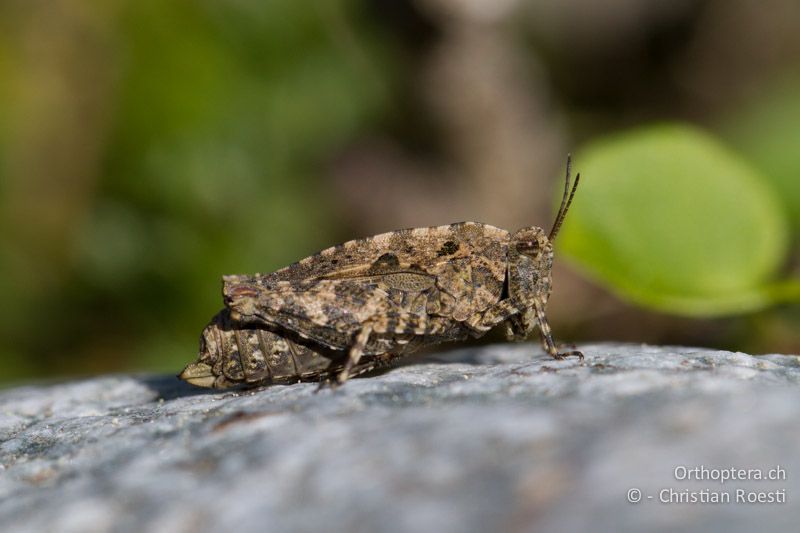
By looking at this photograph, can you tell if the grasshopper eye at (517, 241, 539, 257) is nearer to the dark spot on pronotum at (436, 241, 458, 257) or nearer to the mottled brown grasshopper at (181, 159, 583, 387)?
the mottled brown grasshopper at (181, 159, 583, 387)

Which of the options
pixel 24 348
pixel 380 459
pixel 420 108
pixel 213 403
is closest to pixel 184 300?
pixel 24 348

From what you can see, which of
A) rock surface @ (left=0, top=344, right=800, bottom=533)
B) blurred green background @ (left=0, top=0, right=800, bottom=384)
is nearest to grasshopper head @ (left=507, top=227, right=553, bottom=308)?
rock surface @ (left=0, top=344, right=800, bottom=533)

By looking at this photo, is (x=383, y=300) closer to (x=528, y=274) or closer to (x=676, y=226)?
(x=528, y=274)

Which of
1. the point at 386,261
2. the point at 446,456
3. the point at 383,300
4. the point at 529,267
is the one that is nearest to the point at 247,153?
the point at 386,261

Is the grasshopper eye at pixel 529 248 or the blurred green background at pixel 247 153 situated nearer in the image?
the grasshopper eye at pixel 529 248

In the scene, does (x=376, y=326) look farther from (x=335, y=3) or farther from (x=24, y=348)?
(x=335, y=3)

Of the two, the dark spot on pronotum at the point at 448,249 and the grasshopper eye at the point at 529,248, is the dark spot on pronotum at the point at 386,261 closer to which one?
the dark spot on pronotum at the point at 448,249

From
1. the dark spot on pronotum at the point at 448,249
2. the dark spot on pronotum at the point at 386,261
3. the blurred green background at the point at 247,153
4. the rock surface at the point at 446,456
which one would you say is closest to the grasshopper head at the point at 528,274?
the dark spot on pronotum at the point at 448,249

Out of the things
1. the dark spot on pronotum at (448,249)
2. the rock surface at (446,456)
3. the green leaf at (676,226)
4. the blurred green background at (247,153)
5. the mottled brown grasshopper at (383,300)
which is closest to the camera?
the rock surface at (446,456)
